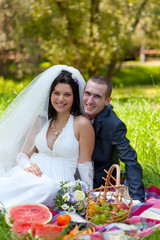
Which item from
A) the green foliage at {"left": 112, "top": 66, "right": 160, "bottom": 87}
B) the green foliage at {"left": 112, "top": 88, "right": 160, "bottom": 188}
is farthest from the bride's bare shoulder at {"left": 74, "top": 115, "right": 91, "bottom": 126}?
the green foliage at {"left": 112, "top": 66, "right": 160, "bottom": 87}

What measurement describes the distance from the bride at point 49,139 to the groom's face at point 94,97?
0.54 ft

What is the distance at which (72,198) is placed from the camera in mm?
3656

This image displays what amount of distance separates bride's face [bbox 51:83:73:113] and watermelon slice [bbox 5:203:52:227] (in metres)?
1.15

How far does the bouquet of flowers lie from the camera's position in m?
3.64

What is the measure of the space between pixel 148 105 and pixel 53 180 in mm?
3215

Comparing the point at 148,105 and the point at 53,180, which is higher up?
the point at 148,105

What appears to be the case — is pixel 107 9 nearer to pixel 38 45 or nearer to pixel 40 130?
pixel 38 45

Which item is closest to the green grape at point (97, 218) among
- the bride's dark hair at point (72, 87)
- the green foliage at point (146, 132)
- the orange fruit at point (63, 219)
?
the orange fruit at point (63, 219)

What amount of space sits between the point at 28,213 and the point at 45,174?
0.68 m

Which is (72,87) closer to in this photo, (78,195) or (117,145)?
(117,145)

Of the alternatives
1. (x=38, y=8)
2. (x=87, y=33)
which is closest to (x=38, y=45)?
(x=87, y=33)

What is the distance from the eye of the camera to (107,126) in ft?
13.3

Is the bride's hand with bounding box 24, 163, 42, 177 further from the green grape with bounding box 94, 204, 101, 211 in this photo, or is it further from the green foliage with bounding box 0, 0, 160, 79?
the green foliage with bounding box 0, 0, 160, 79

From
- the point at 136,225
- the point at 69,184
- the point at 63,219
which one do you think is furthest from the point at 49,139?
the point at 136,225
